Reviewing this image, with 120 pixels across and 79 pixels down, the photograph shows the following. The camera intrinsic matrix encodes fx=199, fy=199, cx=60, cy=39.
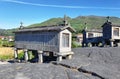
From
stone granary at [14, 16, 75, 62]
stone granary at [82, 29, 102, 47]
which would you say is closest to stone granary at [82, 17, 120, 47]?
stone granary at [82, 29, 102, 47]

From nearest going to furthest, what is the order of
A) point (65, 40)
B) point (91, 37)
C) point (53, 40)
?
point (53, 40), point (65, 40), point (91, 37)

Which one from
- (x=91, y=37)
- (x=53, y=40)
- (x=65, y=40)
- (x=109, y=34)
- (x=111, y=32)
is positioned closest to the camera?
(x=53, y=40)

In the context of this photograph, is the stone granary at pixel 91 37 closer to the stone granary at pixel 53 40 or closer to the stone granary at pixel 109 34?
the stone granary at pixel 109 34

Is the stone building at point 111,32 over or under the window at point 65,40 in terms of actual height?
over

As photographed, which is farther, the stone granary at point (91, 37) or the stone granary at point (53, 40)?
the stone granary at point (91, 37)

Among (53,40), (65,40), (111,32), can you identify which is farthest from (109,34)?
(53,40)

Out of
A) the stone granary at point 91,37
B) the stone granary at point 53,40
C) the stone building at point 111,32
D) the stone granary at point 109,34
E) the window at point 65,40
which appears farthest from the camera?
the stone granary at point 91,37

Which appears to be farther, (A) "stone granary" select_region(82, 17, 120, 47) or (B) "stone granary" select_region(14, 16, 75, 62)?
(A) "stone granary" select_region(82, 17, 120, 47)

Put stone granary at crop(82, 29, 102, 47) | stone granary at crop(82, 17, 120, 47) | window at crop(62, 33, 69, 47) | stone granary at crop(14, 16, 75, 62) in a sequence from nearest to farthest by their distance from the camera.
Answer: stone granary at crop(14, 16, 75, 62)
window at crop(62, 33, 69, 47)
stone granary at crop(82, 17, 120, 47)
stone granary at crop(82, 29, 102, 47)

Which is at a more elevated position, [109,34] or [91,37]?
[109,34]

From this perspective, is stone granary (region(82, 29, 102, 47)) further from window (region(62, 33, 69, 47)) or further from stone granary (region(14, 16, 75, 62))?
window (region(62, 33, 69, 47))

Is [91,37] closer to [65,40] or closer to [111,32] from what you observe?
[111,32]

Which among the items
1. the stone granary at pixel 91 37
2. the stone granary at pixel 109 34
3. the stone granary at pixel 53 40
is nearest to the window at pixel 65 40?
the stone granary at pixel 53 40

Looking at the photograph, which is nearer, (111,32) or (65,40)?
(65,40)
